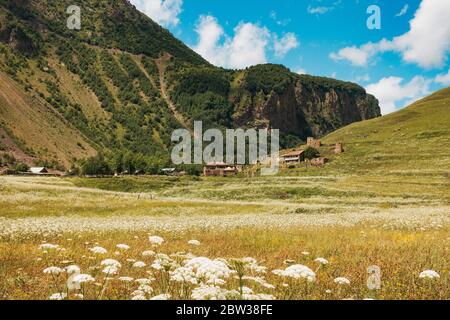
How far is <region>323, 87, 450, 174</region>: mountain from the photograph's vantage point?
4407 inches

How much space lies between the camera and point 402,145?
140 metres

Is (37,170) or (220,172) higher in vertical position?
(37,170)

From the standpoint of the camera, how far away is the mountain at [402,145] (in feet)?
367

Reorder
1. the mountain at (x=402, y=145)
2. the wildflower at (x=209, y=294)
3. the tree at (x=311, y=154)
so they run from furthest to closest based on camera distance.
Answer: the tree at (x=311, y=154), the mountain at (x=402, y=145), the wildflower at (x=209, y=294)

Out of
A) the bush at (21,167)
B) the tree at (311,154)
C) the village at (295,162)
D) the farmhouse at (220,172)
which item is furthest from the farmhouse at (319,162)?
the bush at (21,167)

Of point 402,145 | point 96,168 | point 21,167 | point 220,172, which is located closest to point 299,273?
point 402,145

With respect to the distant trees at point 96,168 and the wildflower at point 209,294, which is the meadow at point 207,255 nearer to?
the wildflower at point 209,294

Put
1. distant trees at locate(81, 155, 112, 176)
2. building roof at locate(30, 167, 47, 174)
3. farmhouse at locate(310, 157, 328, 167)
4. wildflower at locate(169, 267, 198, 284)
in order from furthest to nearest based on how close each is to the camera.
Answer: building roof at locate(30, 167, 47, 174), distant trees at locate(81, 155, 112, 176), farmhouse at locate(310, 157, 328, 167), wildflower at locate(169, 267, 198, 284)

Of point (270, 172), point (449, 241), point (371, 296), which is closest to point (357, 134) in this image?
point (270, 172)

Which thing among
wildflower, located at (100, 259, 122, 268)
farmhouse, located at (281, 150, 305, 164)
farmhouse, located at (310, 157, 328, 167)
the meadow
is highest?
farmhouse, located at (281, 150, 305, 164)

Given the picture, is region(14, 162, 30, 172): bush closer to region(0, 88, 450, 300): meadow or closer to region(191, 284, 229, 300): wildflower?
region(0, 88, 450, 300): meadow

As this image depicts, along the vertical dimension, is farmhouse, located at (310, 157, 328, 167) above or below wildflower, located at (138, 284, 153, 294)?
above

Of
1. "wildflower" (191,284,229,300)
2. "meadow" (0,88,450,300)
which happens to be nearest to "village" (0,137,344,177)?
"meadow" (0,88,450,300)

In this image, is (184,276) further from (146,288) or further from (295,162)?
(295,162)
